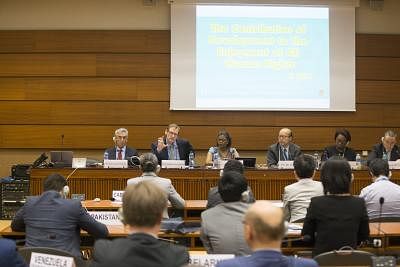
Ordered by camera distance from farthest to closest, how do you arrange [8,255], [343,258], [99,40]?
[99,40] < [343,258] < [8,255]

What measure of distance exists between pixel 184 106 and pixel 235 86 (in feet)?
2.94

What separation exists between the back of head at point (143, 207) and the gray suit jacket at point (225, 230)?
1.02m

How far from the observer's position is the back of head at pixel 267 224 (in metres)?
1.94

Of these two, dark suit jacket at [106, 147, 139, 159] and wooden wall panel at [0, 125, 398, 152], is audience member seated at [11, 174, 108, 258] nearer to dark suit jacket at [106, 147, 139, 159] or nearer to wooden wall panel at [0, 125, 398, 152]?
dark suit jacket at [106, 147, 139, 159]

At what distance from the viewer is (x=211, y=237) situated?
3.01 metres

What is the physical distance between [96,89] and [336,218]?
6.05m

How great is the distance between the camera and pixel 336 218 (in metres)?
3.21

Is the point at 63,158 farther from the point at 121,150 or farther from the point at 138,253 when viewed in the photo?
the point at 138,253

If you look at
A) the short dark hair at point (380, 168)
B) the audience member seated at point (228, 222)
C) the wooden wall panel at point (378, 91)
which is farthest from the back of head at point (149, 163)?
the wooden wall panel at point (378, 91)

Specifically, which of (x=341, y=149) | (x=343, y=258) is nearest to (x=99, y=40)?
(x=341, y=149)

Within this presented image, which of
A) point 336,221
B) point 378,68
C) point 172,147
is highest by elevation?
point 378,68

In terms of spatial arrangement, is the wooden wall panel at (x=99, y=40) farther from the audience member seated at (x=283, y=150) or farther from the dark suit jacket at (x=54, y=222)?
the dark suit jacket at (x=54, y=222)

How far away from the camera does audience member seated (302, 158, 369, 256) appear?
10.5 ft

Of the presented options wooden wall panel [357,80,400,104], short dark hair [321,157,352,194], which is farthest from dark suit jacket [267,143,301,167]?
short dark hair [321,157,352,194]
